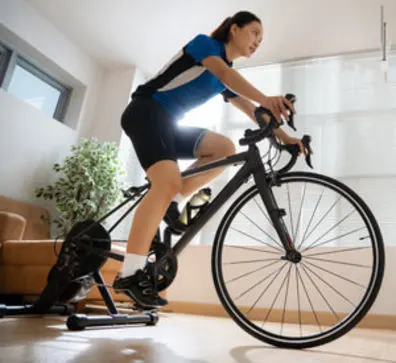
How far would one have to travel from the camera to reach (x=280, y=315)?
297 cm

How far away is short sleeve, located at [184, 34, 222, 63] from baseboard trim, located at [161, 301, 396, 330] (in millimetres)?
1757

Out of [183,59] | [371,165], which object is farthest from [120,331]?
[371,165]

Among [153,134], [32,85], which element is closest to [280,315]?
[153,134]

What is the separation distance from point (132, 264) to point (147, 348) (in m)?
0.27

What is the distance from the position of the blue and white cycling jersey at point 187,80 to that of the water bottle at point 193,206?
1.13 feet

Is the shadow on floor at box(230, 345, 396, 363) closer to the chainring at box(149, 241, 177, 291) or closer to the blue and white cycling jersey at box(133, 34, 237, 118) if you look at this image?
the chainring at box(149, 241, 177, 291)

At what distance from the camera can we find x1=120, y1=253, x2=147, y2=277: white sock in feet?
4.39

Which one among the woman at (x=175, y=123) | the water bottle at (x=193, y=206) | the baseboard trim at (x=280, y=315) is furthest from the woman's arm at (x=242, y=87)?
the baseboard trim at (x=280, y=315)

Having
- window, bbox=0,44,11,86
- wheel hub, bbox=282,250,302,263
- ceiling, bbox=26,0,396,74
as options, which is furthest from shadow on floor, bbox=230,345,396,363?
window, bbox=0,44,11,86

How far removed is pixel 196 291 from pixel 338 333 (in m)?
2.08

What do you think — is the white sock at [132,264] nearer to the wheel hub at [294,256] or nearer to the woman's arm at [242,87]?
the wheel hub at [294,256]

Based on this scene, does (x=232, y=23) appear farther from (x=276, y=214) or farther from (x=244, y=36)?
(x=276, y=214)

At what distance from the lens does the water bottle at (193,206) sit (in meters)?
1.52

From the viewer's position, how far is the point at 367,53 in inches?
148
